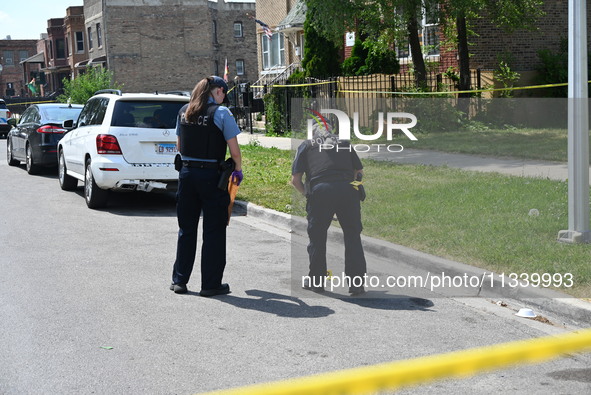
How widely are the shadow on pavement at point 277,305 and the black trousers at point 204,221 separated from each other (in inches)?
12.4

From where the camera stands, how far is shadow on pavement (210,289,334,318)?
6.44 metres

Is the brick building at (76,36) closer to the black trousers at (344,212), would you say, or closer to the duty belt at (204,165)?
the duty belt at (204,165)

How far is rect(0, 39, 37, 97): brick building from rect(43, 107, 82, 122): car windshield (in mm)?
79108

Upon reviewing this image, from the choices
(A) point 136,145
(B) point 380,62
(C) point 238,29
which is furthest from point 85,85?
(C) point 238,29

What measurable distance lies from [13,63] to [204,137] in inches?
3774

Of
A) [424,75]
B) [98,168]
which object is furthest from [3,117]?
[98,168]

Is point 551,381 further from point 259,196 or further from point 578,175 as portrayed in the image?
point 259,196

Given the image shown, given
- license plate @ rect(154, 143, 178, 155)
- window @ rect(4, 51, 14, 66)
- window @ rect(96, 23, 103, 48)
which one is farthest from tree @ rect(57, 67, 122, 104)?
window @ rect(4, 51, 14, 66)

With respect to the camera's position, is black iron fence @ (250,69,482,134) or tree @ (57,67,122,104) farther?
tree @ (57,67,122,104)

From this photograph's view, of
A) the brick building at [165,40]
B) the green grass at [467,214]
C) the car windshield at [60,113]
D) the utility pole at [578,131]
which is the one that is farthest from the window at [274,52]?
the utility pole at [578,131]

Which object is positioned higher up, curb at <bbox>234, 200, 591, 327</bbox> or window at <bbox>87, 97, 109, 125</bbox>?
window at <bbox>87, 97, 109, 125</bbox>

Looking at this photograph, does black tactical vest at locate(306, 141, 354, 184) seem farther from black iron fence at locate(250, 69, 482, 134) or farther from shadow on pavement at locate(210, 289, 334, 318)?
black iron fence at locate(250, 69, 482, 134)

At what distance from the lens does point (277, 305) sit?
22.0 feet

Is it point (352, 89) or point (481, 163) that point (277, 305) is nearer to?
point (481, 163)
